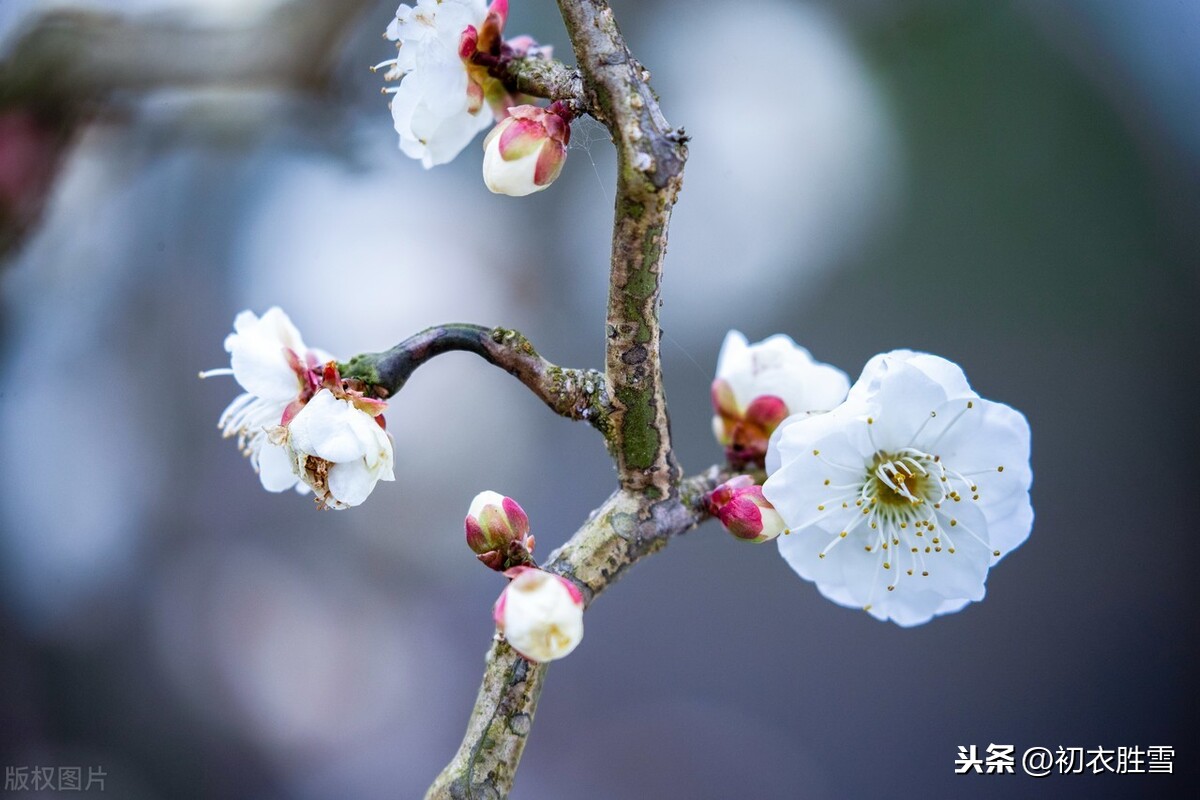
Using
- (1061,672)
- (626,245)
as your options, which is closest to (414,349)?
(626,245)

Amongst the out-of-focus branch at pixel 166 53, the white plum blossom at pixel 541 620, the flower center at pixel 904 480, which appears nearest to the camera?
the white plum blossom at pixel 541 620

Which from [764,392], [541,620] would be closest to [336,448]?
[541,620]

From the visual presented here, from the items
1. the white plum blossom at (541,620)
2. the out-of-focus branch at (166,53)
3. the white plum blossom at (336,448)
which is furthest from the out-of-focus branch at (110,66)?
the white plum blossom at (541,620)

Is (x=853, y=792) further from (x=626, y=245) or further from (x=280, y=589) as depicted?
(x=626, y=245)

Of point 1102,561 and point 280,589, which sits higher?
point 1102,561

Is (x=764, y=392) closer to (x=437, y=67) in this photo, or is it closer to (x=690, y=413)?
(x=437, y=67)

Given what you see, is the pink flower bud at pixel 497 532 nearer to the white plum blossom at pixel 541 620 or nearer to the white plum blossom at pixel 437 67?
the white plum blossom at pixel 541 620
